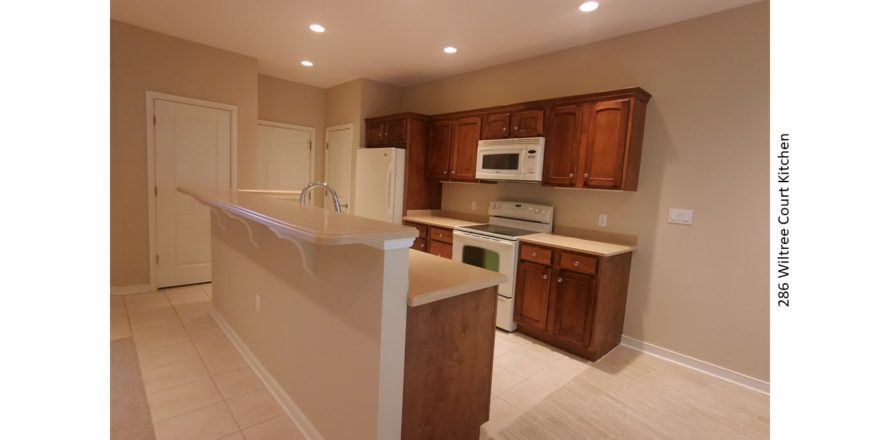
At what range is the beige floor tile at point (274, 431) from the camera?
193cm

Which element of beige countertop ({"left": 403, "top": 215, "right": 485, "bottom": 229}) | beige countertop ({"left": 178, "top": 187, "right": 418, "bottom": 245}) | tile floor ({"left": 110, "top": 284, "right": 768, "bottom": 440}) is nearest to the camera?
beige countertop ({"left": 178, "top": 187, "right": 418, "bottom": 245})

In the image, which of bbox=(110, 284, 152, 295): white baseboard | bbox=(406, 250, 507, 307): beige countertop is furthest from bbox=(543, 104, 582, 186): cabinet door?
bbox=(110, 284, 152, 295): white baseboard

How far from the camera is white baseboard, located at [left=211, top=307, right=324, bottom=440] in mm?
1930

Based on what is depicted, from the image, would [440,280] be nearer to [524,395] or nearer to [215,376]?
[524,395]

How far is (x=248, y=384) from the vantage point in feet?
7.81

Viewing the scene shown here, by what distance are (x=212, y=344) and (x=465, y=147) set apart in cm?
292

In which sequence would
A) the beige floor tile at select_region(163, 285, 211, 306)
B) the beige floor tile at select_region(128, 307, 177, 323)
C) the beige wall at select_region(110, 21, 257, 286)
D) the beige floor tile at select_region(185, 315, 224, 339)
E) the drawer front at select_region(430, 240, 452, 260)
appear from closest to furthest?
the beige floor tile at select_region(185, 315, 224, 339)
the beige floor tile at select_region(128, 307, 177, 323)
the beige wall at select_region(110, 21, 257, 286)
the beige floor tile at select_region(163, 285, 211, 306)
the drawer front at select_region(430, 240, 452, 260)

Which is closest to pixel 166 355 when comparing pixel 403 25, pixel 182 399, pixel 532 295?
pixel 182 399

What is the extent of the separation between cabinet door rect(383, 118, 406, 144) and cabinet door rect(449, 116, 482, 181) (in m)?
0.65

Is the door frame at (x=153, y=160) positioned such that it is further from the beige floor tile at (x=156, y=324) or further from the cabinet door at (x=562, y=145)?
the cabinet door at (x=562, y=145)

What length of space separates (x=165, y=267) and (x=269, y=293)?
257cm

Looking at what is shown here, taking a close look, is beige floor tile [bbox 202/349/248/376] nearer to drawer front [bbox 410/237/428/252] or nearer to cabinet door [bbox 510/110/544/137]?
drawer front [bbox 410/237/428/252]

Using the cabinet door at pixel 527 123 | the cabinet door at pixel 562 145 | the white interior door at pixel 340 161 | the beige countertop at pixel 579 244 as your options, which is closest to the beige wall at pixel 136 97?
the white interior door at pixel 340 161
